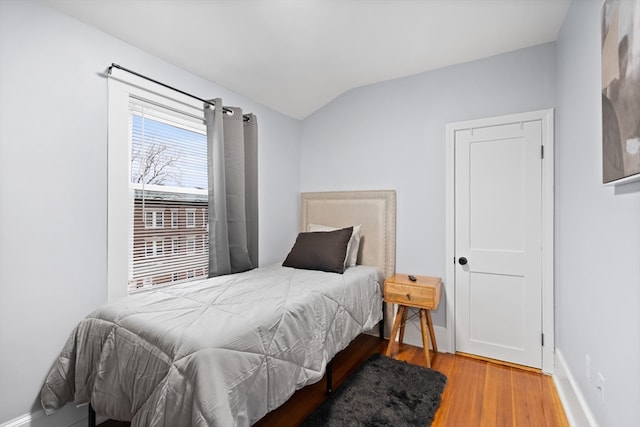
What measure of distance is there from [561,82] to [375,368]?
2.53m

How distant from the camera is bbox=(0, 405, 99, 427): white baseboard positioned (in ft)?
5.08

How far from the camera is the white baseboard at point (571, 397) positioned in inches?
59.6

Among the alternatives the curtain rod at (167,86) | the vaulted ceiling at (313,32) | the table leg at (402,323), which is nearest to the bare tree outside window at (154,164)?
the curtain rod at (167,86)

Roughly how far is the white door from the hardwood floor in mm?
230

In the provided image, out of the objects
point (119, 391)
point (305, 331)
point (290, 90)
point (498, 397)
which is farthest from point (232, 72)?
point (498, 397)

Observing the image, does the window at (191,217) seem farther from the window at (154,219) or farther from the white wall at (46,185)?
the white wall at (46,185)

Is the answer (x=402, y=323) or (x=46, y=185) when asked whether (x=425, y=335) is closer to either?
(x=402, y=323)

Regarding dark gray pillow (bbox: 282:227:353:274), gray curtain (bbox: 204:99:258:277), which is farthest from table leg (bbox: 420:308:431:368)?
gray curtain (bbox: 204:99:258:277)

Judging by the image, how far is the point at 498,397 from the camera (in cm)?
200

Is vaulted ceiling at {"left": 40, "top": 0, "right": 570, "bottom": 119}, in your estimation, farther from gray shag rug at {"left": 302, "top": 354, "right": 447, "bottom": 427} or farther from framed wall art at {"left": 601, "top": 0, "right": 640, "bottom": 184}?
gray shag rug at {"left": 302, "top": 354, "right": 447, "bottom": 427}

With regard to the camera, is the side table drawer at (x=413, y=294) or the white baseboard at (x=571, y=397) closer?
the white baseboard at (x=571, y=397)

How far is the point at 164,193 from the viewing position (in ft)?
7.49

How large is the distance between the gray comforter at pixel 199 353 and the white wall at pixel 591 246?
1.35 meters

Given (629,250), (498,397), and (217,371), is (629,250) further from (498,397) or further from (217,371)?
(217,371)
